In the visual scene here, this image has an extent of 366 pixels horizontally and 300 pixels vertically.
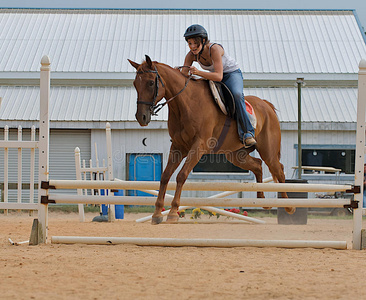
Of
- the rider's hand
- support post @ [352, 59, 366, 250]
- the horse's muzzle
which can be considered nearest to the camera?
the horse's muzzle

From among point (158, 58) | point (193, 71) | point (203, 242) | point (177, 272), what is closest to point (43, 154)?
point (193, 71)

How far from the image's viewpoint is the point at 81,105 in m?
20.2

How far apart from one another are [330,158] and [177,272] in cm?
1568

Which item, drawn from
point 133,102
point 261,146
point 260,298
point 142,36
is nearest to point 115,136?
point 133,102

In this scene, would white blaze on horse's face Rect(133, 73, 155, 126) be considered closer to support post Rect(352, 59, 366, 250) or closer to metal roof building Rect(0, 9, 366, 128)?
support post Rect(352, 59, 366, 250)

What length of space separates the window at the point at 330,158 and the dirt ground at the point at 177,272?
1332 centimetres

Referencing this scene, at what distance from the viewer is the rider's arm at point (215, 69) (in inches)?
235

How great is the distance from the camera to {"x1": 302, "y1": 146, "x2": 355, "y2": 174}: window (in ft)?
63.3

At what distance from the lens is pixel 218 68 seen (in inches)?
237

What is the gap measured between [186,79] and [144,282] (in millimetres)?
2623

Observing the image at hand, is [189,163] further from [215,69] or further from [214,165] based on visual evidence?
[214,165]

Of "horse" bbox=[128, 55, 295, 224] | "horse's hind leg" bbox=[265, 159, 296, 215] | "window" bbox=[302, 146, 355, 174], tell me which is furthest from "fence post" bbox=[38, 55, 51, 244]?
"window" bbox=[302, 146, 355, 174]

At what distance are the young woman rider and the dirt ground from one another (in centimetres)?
143

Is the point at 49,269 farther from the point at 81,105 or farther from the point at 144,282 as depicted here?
the point at 81,105
